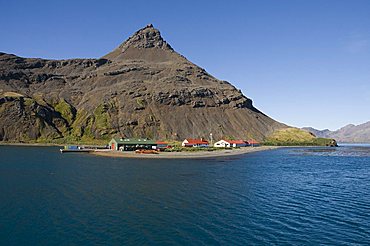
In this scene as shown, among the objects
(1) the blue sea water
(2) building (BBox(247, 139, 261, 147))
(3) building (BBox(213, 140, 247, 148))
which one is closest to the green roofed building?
(3) building (BBox(213, 140, 247, 148))

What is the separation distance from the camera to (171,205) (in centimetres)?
3503

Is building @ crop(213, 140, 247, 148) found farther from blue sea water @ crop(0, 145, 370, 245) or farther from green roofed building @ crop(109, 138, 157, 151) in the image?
blue sea water @ crop(0, 145, 370, 245)

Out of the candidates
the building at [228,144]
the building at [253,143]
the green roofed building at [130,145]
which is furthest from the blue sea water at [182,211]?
the building at [253,143]

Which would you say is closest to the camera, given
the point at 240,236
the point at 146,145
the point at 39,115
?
the point at 240,236

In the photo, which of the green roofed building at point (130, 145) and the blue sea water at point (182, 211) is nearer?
the blue sea water at point (182, 211)

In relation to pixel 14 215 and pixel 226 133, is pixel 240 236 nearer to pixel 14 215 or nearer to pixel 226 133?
pixel 14 215

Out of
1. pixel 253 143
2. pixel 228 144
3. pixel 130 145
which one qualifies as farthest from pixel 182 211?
pixel 253 143

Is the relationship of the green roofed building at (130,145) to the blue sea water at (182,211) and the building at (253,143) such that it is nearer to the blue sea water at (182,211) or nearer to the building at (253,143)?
the blue sea water at (182,211)

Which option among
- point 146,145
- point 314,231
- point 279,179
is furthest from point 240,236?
point 146,145

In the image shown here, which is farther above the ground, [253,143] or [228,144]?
[253,143]

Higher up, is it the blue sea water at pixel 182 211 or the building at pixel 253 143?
the building at pixel 253 143

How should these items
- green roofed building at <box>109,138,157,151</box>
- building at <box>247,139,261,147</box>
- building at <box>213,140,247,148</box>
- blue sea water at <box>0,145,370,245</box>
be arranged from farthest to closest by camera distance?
1. building at <box>247,139,261,147</box>
2. building at <box>213,140,247,148</box>
3. green roofed building at <box>109,138,157,151</box>
4. blue sea water at <box>0,145,370,245</box>

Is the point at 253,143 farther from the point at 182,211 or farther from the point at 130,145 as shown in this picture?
the point at 182,211

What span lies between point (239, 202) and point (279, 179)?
2124 centimetres
